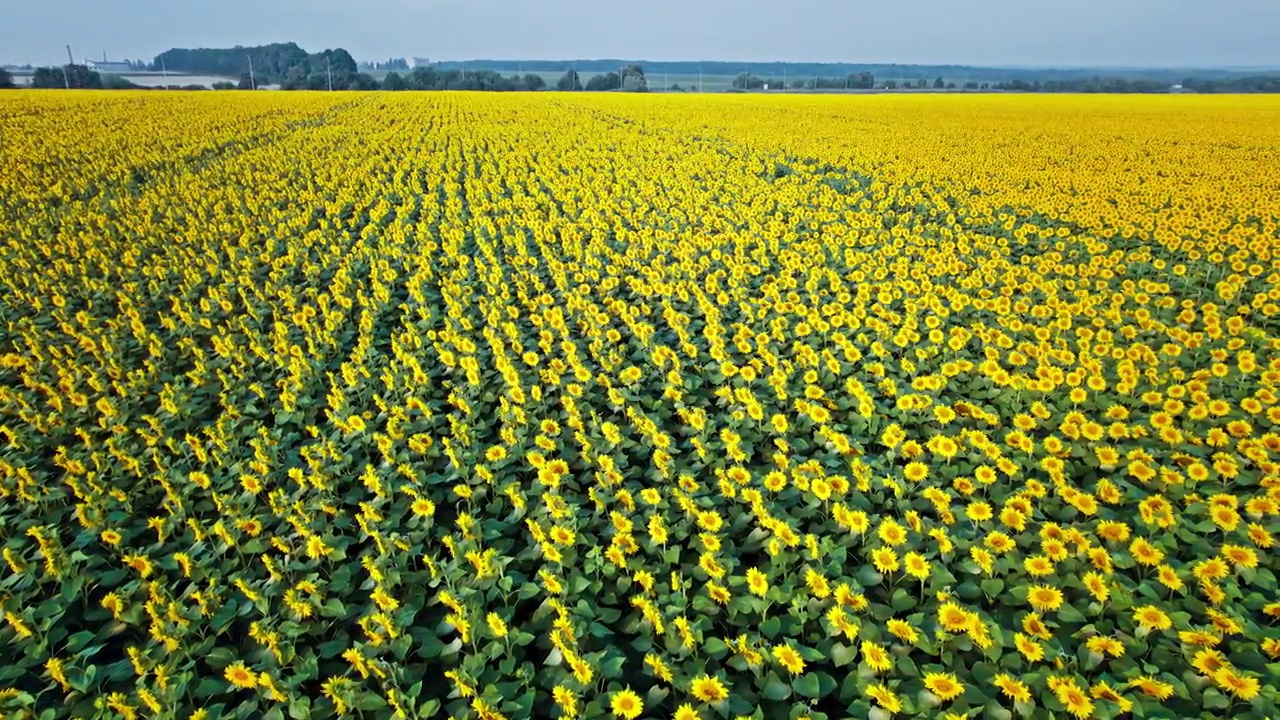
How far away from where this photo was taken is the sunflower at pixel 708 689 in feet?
8.00

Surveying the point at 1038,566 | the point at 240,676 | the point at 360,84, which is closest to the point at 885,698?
the point at 1038,566

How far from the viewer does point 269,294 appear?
7.04 meters

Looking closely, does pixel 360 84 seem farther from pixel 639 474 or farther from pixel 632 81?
pixel 639 474

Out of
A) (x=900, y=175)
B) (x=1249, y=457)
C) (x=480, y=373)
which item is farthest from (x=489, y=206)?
(x=1249, y=457)

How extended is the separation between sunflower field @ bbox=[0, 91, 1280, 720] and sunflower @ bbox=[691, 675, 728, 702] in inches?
0.6

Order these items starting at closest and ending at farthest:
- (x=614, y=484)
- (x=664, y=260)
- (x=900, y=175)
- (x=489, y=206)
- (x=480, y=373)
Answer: (x=614, y=484) → (x=480, y=373) → (x=664, y=260) → (x=489, y=206) → (x=900, y=175)

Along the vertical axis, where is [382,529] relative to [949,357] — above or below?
below

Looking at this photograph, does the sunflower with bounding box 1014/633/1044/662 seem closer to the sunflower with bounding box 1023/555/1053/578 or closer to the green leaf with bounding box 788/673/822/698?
the sunflower with bounding box 1023/555/1053/578

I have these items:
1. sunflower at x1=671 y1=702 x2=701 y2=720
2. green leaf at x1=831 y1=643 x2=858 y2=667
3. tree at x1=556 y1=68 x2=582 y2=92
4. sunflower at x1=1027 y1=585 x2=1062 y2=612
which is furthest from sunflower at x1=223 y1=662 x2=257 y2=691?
tree at x1=556 y1=68 x2=582 y2=92

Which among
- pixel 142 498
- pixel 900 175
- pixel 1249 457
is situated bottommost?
pixel 142 498

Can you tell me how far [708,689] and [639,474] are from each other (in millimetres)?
1599

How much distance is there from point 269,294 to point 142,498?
3.63m

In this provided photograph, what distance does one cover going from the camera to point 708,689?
246 centimetres

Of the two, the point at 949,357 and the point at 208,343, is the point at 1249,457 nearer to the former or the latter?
the point at 949,357
